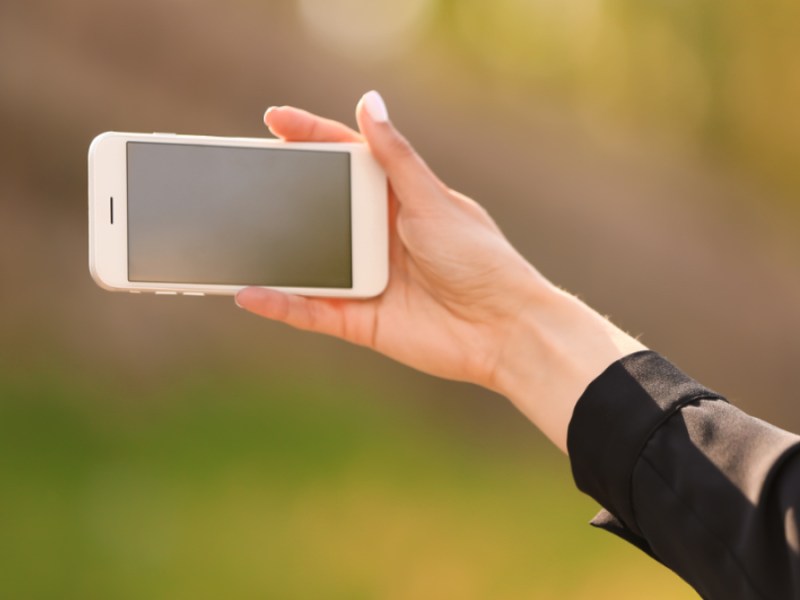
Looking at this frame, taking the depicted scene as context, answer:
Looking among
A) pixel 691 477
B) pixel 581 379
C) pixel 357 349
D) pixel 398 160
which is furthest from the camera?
pixel 357 349

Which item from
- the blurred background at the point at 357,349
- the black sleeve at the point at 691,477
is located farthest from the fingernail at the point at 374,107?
the blurred background at the point at 357,349

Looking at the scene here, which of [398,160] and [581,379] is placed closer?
[581,379]

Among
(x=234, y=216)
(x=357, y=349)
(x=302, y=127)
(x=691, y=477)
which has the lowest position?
(x=357, y=349)

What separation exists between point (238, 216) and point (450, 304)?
0.27 metres

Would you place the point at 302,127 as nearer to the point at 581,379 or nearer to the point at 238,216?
the point at 238,216

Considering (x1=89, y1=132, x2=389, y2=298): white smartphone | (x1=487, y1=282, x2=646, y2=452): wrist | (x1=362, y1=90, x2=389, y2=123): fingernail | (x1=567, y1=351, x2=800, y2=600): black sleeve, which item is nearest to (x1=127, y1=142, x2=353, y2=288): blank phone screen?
(x1=89, y1=132, x2=389, y2=298): white smartphone

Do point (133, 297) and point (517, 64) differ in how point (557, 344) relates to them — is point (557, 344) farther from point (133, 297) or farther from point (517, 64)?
point (517, 64)

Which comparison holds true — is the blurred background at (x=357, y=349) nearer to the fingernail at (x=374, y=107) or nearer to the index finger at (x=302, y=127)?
the index finger at (x=302, y=127)

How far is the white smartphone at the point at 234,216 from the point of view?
0.97 meters

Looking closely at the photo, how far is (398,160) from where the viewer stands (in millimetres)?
947

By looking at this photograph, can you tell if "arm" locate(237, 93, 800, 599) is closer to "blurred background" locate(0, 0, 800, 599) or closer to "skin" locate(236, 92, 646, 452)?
"skin" locate(236, 92, 646, 452)

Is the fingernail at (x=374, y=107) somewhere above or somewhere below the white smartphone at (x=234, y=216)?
above

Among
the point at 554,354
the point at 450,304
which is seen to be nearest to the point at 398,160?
the point at 450,304

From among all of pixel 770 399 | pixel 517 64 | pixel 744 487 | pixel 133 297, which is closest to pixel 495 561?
pixel 770 399
